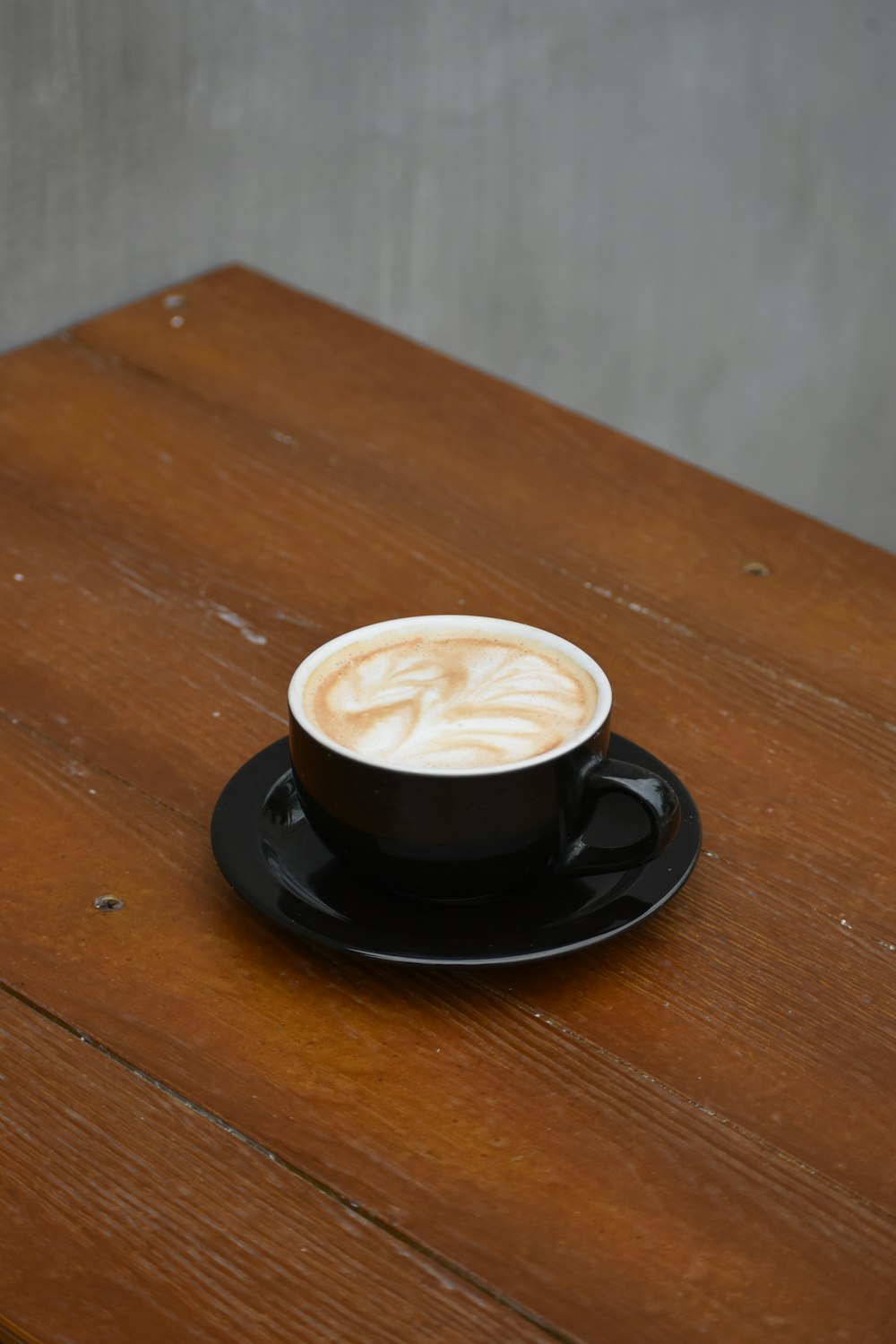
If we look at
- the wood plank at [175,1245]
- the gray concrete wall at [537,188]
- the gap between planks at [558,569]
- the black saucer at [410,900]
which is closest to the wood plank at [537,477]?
the gap between planks at [558,569]

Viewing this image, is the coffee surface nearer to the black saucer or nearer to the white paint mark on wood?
the black saucer

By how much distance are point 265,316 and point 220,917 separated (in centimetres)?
67

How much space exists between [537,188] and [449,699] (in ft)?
4.00

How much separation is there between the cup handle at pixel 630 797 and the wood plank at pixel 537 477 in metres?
0.24

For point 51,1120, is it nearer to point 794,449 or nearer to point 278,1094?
point 278,1094

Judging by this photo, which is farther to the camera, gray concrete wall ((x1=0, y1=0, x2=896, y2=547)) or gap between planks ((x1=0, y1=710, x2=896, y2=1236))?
gray concrete wall ((x1=0, y1=0, x2=896, y2=547))

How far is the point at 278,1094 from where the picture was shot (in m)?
0.53

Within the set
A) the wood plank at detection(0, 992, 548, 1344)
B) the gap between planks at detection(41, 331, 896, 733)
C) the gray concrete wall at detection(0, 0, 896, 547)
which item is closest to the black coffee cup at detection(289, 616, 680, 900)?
the wood plank at detection(0, 992, 548, 1344)

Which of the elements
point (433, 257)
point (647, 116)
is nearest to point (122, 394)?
point (433, 257)

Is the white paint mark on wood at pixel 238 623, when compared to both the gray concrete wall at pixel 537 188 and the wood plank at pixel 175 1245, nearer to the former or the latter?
the wood plank at pixel 175 1245

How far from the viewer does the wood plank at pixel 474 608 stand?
1.84 feet

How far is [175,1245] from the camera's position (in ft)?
1.56

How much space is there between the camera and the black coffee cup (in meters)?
0.55

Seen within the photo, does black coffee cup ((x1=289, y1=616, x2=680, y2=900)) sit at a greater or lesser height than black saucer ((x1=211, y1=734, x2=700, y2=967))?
greater
